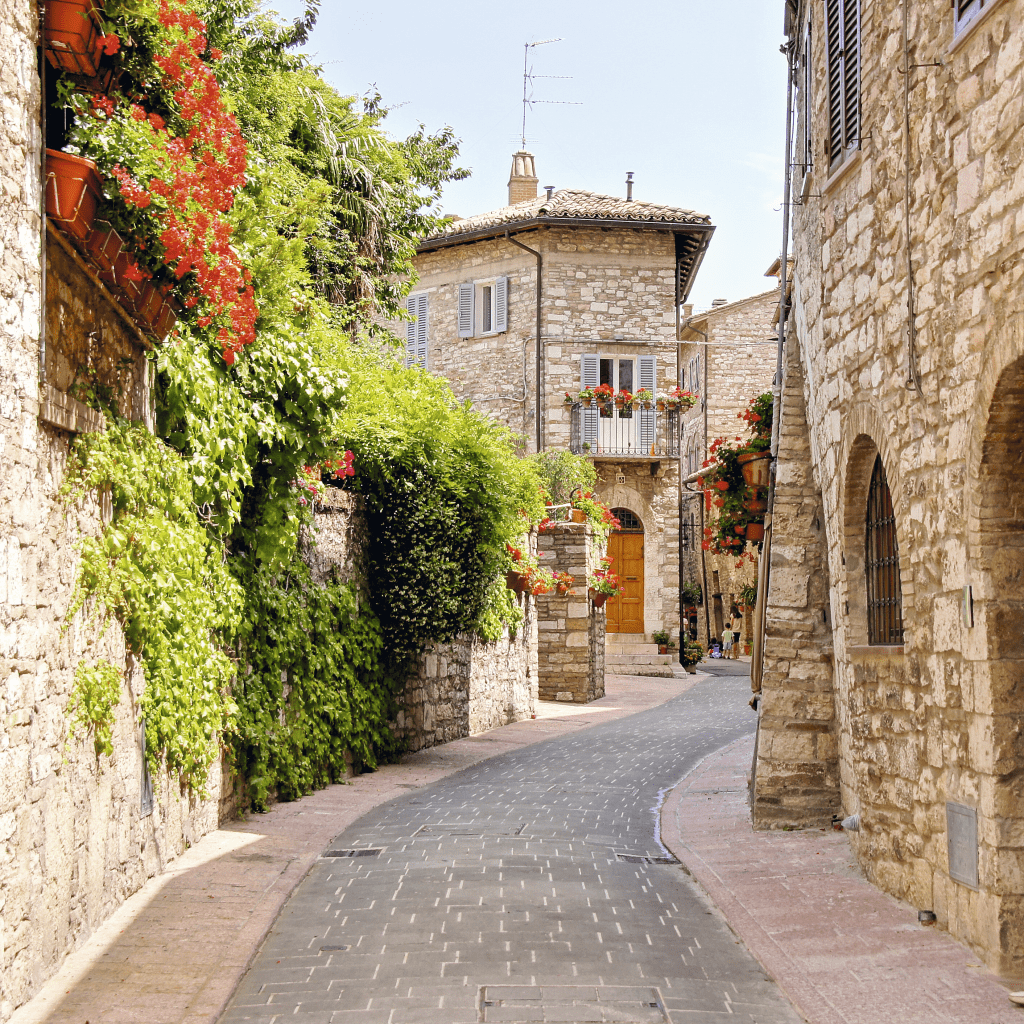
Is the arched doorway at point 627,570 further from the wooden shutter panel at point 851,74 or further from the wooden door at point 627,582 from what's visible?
the wooden shutter panel at point 851,74

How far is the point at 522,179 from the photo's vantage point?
108 ft

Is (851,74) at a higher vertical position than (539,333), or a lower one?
lower

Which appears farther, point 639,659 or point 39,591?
point 639,659

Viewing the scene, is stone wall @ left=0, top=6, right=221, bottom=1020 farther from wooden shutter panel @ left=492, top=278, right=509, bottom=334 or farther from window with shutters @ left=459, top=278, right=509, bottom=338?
window with shutters @ left=459, top=278, right=509, bottom=338

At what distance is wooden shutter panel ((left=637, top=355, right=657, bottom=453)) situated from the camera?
1137 inches

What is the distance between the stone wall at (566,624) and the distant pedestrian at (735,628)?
14500mm

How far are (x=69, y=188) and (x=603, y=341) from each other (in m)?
24.4

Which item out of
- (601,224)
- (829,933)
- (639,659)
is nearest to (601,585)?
(639,659)

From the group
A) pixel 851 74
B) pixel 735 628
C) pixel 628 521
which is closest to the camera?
pixel 851 74

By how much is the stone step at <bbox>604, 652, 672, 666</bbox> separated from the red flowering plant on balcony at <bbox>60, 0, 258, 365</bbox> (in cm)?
2364

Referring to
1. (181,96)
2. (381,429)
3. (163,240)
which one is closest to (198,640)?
(163,240)

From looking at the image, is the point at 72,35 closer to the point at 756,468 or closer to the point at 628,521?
the point at 756,468

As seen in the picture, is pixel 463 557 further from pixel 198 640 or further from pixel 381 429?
pixel 198 640

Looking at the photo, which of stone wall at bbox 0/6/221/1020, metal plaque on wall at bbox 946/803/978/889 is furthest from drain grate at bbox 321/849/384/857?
metal plaque on wall at bbox 946/803/978/889
